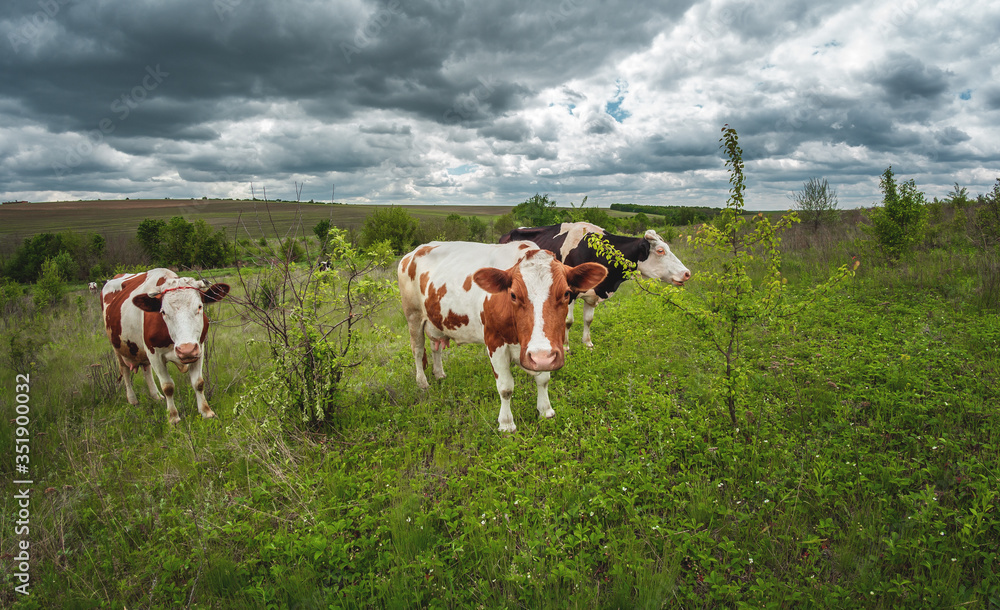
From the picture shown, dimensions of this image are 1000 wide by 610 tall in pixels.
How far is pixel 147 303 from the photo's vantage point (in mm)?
5516

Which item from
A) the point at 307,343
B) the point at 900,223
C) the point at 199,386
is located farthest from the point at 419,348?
the point at 900,223

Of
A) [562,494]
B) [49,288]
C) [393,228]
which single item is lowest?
[562,494]

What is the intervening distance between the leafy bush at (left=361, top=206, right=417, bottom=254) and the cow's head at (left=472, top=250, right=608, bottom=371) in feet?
126

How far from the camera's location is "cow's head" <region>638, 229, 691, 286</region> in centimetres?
882

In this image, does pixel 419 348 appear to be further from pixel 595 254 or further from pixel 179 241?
pixel 179 241

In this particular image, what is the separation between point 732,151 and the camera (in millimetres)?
4078

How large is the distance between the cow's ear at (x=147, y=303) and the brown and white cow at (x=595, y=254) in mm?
6137

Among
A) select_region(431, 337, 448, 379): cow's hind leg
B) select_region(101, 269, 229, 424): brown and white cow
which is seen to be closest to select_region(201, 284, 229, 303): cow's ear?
select_region(101, 269, 229, 424): brown and white cow

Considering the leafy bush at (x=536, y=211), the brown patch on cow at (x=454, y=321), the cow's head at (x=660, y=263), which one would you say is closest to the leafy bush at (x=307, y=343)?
the brown patch on cow at (x=454, y=321)

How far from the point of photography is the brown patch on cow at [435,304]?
19.3 feet

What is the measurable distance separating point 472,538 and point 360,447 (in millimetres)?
2247

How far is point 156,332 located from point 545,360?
231 inches

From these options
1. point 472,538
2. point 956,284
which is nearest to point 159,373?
point 472,538

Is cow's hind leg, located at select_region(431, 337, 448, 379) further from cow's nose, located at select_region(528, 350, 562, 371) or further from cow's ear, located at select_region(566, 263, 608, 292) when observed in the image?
cow's nose, located at select_region(528, 350, 562, 371)
